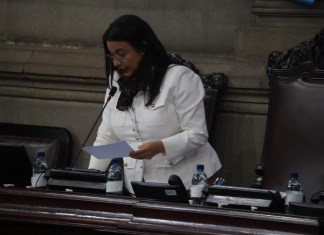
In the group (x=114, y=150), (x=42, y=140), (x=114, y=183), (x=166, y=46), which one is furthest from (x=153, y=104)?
(x=42, y=140)

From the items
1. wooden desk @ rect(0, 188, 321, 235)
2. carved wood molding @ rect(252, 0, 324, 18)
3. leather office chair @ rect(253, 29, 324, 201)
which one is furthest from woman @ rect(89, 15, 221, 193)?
wooden desk @ rect(0, 188, 321, 235)

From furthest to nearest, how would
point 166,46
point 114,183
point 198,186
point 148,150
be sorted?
point 166,46
point 148,150
point 198,186
point 114,183

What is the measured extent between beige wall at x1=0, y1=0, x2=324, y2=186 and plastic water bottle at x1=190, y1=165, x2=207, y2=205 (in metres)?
1.15

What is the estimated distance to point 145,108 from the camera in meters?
4.52

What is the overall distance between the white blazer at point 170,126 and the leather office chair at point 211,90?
1.73 ft

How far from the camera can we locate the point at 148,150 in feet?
13.8

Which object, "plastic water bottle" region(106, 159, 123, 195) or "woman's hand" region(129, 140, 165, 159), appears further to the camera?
"woman's hand" region(129, 140, 165, 159)

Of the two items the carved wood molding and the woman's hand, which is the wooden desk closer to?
the woman's hand

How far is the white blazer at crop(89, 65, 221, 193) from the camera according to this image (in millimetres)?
4449

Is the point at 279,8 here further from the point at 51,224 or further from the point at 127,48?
the point at 51,224

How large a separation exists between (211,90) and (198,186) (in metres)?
1.44

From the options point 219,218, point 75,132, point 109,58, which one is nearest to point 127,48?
point 109,58

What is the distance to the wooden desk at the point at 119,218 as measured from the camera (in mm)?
2266

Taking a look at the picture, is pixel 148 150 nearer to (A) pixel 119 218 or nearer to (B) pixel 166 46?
(B) pixel 166 46
